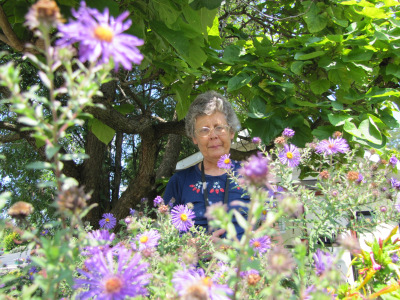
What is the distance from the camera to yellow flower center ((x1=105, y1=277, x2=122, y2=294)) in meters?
0.45

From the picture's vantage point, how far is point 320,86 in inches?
75.4

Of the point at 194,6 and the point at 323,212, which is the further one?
the point at 194,6

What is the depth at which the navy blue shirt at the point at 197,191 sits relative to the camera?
1.71m

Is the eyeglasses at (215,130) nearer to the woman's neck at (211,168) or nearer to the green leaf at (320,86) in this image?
the woman's neck at (211,168)

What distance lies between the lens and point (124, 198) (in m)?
2.91

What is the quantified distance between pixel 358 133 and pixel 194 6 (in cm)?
95

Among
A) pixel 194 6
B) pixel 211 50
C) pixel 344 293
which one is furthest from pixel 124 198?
pixel 344 293

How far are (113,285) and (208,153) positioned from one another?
142 centimetres

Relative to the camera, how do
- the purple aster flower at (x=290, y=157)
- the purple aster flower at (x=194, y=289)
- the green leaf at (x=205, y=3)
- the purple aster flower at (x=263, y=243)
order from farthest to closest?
the green leaf at (x=205, y=3) < the purple aster flower at (x=290, y=157) < the purple aster flower at (x=263, y=243) < the purple aster flower at (x=194, y=289)

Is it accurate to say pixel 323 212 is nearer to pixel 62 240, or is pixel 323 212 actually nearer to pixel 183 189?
pixel 62 240

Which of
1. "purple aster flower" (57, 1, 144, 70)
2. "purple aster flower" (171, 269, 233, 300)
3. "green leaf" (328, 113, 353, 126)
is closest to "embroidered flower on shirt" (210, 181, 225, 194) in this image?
"green leaf" (328, 113, 353, 126)

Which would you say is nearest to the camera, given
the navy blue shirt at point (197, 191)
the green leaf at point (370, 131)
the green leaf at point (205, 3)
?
the green leaf at point (205, 3)

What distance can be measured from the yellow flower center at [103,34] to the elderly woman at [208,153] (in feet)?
4.49

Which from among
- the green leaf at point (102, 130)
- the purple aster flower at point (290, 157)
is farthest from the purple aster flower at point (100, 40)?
the green leaf at point (102, 130)
